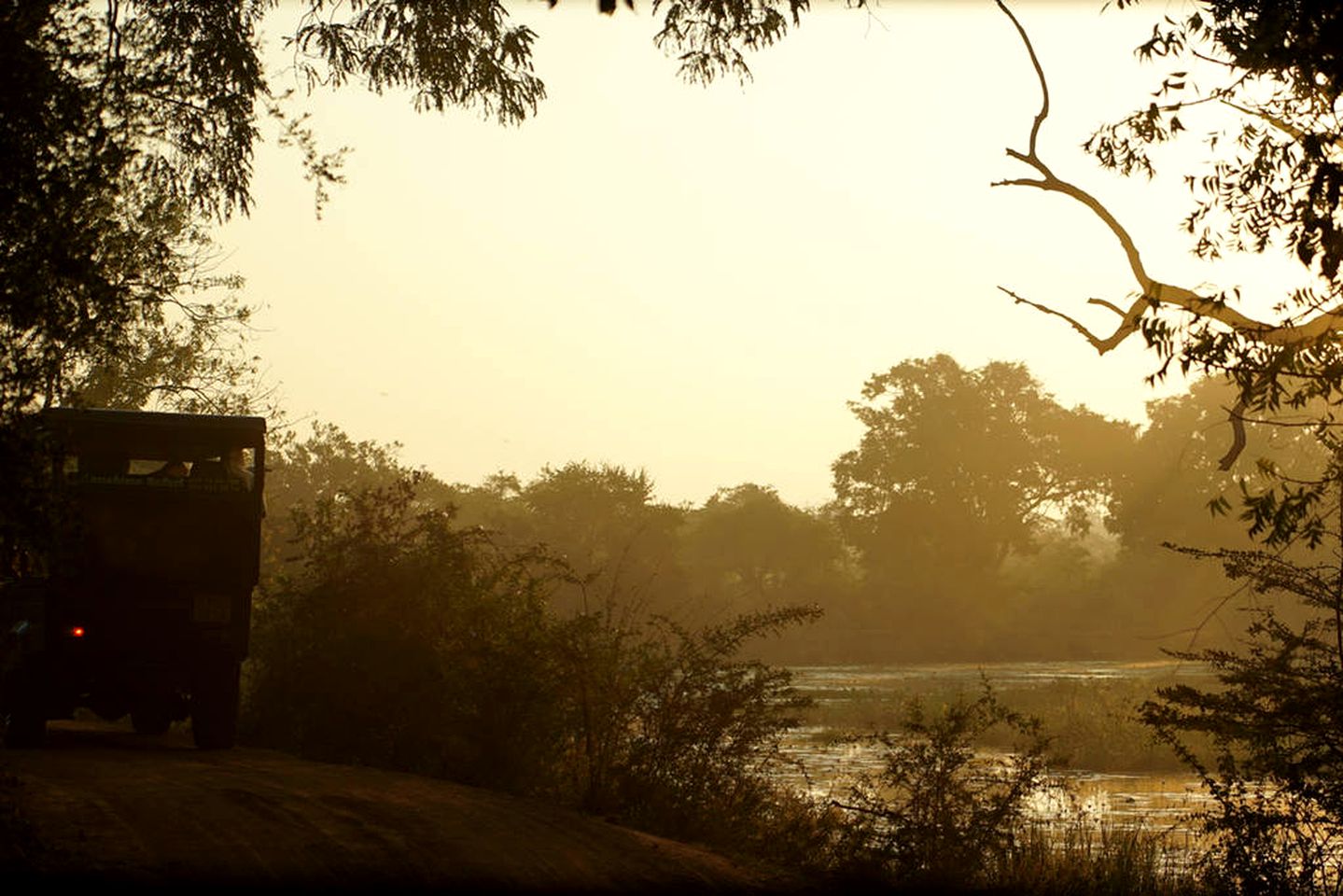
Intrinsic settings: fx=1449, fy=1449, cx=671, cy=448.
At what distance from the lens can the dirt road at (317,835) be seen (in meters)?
9.73

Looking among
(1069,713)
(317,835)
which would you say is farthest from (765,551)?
(317,835)

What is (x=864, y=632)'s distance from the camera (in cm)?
8481


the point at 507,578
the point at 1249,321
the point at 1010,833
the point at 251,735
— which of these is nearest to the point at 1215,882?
the point at 1010,833

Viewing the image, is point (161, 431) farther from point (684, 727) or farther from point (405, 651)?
point (684, 727)

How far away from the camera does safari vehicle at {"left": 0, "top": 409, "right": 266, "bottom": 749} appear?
15.1 metres

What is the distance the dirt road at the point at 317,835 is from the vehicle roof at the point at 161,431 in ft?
11.4

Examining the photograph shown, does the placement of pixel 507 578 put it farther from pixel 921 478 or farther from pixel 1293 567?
pixel 921 478

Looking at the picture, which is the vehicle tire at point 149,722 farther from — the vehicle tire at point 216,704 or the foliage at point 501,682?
the vehicle tire at point 216,704

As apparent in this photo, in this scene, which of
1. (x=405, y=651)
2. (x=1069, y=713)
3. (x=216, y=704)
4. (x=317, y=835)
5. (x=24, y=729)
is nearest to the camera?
(x=317, y=835)

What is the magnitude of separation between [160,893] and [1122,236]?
9.88 meters

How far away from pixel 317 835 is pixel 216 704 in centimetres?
587

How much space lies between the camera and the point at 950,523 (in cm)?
9194

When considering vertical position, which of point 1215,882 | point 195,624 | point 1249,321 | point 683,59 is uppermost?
point 683,59

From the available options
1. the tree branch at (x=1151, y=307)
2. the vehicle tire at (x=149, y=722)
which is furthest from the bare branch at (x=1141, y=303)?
the vehicle tire at (x=149, y=722)
